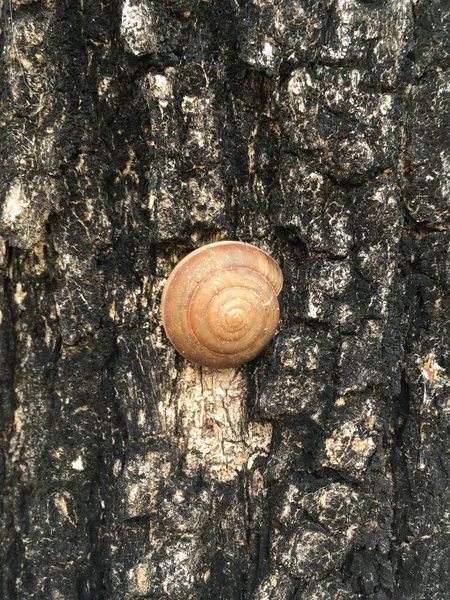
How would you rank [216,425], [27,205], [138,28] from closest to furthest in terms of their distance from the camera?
[138,28] < [27,205] < [216,425]

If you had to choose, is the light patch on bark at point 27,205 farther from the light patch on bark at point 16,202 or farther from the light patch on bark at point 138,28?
the light patch on bark at point 138,28

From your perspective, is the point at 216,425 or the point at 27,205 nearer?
the point at 27,205

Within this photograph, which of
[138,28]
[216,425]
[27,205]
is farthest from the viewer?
[216,425]

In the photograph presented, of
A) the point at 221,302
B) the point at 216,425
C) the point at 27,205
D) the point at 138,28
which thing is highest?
the point at 138,28

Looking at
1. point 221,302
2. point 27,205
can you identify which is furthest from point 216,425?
point 27,205

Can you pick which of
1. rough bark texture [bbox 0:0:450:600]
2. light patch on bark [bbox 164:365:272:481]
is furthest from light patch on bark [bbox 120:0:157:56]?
light patch on bark [bbox 164:365:272:481]

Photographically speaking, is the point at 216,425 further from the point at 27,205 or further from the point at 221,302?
the point at 27,205

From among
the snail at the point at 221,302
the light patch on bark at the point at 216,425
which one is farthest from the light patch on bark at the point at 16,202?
the light patch on bark at the point at 216,425

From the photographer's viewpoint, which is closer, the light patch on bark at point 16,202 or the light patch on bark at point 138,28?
the light patch on bark at point 138,28
